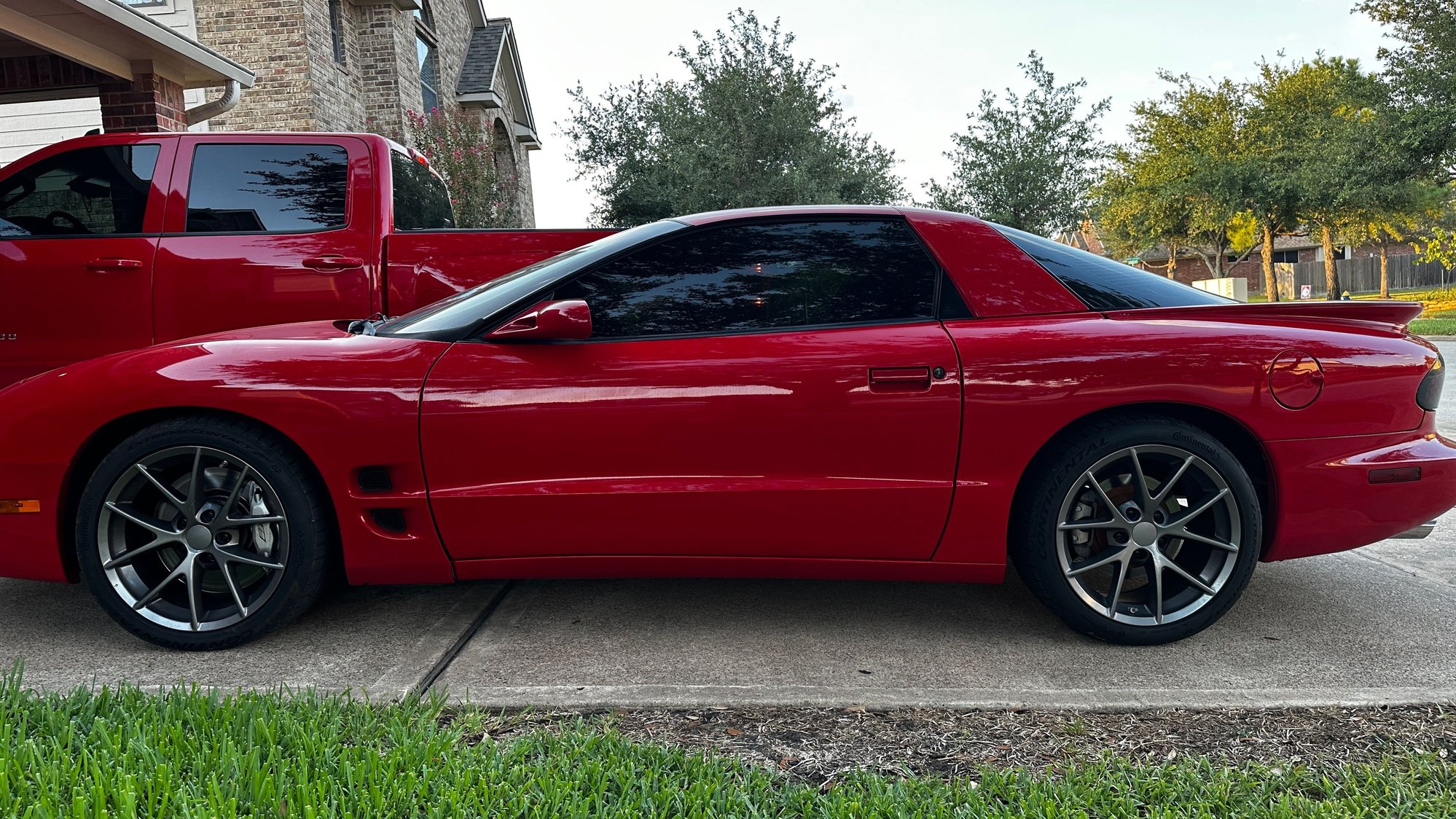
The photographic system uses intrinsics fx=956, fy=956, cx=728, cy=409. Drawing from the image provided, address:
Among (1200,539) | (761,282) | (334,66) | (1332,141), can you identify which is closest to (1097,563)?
(1200,539)

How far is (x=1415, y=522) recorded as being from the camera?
10.3ft

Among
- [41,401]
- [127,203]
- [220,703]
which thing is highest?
[127,203]

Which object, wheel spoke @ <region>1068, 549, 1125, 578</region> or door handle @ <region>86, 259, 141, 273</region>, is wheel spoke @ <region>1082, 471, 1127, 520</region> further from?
door handle @ <region>86, 259, 141, 273</region>

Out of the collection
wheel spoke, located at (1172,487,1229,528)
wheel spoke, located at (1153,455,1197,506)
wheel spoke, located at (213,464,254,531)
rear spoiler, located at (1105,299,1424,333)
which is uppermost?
rear spoiler, located at (1105,299,1424,333)

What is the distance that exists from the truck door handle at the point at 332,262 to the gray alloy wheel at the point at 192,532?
1.77 metres

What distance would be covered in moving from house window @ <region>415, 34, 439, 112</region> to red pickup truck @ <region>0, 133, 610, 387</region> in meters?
14.9

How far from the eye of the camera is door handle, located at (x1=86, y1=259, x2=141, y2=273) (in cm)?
461

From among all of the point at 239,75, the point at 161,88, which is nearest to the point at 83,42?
the point at 161,88

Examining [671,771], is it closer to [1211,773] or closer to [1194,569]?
[1211,773]

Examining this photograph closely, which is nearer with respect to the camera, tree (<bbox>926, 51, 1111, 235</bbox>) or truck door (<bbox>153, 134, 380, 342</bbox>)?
truck door (<bbox>153, 134, 380, 342</bbox>)

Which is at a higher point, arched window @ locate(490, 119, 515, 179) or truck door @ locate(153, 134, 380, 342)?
arched window @ locate(490, 119, 515, 179)

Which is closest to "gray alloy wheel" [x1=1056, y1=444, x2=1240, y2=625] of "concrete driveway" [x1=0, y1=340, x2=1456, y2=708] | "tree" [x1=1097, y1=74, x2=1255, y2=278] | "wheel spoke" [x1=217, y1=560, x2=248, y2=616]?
"concrete driveway" [x1=0, y1=340, x2=1456, y2=708]

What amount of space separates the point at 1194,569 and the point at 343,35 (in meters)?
16.5

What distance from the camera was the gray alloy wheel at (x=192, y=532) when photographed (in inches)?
120
